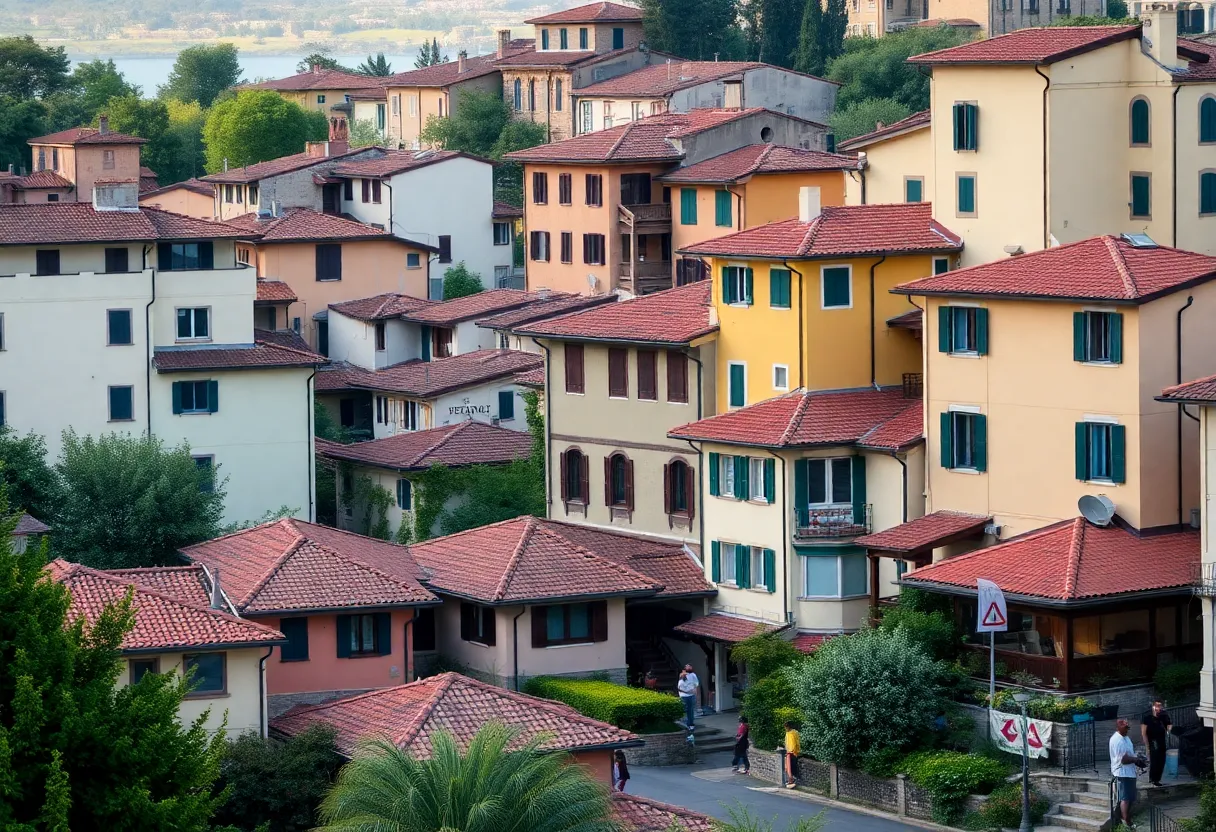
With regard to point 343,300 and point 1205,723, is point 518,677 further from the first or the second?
point 343,300

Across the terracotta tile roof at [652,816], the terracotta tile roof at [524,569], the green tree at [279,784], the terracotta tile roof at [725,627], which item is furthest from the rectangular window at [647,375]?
the terracotta tile roof at [652,816]

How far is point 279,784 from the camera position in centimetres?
4531

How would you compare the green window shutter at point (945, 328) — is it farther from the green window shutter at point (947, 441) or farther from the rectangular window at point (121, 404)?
the rectangular window at point (121, 404)

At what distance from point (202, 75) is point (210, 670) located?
146 meters

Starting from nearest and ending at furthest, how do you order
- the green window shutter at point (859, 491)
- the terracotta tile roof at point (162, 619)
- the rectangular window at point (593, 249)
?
the terracotta tile roof at point (162, 619)
the green window shutter at point (859, 491)
the rectangular window at point (593, 249)

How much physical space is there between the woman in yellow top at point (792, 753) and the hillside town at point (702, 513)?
0.72ft

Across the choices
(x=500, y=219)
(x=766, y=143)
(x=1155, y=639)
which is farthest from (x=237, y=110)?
(x=1155, y=639)

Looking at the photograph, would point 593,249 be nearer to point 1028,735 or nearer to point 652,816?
point 1028,735

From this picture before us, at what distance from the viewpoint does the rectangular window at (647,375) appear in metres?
62.6

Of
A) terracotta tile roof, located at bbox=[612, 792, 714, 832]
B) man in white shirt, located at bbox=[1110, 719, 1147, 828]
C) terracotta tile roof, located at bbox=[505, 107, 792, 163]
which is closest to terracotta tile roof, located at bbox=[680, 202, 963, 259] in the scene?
man in white shirt, located at bbox=[1110, 719, 1147, 828]

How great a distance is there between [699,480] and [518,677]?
22.4ft

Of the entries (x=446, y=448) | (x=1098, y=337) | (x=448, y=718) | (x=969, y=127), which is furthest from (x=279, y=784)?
(x=446, y=448)

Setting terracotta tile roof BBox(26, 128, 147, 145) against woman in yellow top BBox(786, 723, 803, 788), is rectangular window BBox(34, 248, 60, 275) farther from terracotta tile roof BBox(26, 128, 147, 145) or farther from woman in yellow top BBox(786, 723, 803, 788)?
terracotta tile roof BBox(26, 128, 147, 145)

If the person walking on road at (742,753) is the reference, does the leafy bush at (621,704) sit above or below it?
above
